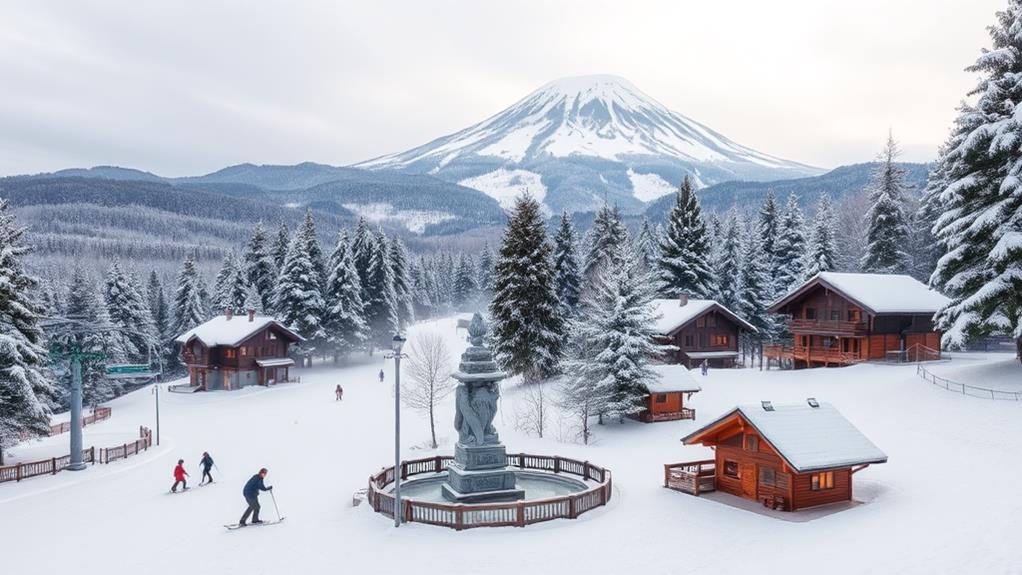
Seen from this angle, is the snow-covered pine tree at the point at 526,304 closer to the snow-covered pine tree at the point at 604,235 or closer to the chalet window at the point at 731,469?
the snow-covered pine tree at the point at 604,235

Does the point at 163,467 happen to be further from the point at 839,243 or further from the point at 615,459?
the point at 839,243

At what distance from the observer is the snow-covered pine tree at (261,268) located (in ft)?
245

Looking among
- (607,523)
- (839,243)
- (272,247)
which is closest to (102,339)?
(272,247)

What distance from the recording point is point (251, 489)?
20344 mm

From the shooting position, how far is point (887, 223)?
56875 millimetres

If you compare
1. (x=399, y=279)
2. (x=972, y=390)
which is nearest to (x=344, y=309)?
(x=399, y=279)

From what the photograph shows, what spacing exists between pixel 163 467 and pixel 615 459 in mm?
20589

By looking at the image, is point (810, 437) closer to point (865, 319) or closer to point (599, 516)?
point (599, 516)

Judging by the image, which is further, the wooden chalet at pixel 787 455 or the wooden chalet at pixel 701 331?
the wooden chalet at pixel 701 331

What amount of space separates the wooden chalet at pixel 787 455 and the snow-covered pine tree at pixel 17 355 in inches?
1069

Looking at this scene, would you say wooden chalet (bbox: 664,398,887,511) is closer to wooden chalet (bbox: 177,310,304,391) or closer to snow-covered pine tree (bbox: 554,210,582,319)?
snow-covered pine tree (bbox: 554,210,582,319)

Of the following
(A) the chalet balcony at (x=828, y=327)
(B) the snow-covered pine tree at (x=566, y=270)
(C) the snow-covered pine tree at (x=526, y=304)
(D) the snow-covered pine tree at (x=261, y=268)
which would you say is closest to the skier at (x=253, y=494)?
(C) the snow-covered pine tree at (x=526, y=304)

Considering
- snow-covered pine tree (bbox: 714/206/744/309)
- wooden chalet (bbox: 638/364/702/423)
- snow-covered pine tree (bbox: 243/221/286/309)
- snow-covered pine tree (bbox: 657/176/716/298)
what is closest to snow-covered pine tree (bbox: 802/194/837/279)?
snow-covered pine tree (bbox: 714/206/744/309)

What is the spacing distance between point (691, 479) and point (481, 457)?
6948mm
